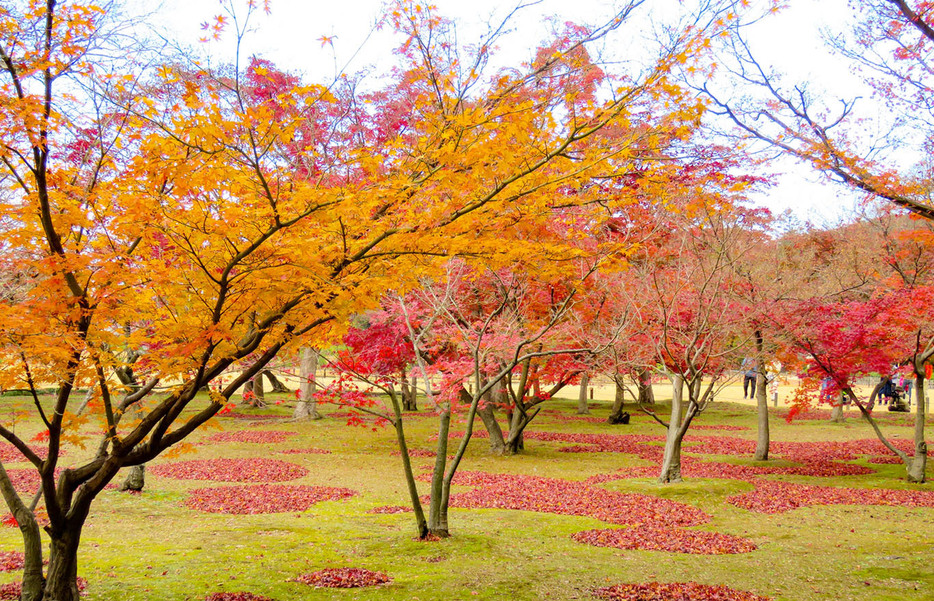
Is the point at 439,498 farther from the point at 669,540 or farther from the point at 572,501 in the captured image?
the point at 572,501

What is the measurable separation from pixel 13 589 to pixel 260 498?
538 cm

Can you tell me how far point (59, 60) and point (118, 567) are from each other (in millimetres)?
4909

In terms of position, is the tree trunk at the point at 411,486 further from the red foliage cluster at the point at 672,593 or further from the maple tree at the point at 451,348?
the red foliage cluster at the point at 672,593

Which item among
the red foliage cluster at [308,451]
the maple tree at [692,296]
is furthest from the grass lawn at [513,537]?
the maple tree at [692,296]

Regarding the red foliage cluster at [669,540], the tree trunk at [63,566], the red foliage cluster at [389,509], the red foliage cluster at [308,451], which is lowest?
the red foliage cluster at [389,509]

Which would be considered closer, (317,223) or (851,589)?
(317,223)

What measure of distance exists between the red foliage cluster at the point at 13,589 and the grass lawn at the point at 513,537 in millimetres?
95

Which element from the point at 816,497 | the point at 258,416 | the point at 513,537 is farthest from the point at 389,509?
the point at 258,416

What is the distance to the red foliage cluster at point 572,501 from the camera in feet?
31.2

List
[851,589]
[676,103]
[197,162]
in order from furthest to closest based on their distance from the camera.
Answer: [851,589] < [676,103] < [197,162]

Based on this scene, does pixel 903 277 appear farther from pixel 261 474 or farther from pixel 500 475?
pixel 261 474

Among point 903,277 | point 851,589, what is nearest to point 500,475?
point 851,589

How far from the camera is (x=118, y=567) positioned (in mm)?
6496

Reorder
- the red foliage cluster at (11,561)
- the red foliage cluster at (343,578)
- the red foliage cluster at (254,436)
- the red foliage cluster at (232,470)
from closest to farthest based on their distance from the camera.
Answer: the red foliage cluster at (343,578), the red foliage cluster at (11,561), the red foliage cluster at (232,470), the red foliage cluster at (254,436)
